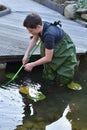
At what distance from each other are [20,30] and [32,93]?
2.35m

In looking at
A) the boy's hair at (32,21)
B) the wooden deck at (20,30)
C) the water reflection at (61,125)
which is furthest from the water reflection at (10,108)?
the boy's hair at (32,21)

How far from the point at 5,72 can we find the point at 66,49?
111 centimetres

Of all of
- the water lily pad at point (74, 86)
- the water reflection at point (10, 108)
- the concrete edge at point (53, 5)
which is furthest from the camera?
the concrete edge at point (53, 5)

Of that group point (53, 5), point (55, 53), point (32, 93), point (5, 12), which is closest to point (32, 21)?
point (55, 53)

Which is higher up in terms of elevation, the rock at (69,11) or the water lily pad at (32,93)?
the rock at (69,11)

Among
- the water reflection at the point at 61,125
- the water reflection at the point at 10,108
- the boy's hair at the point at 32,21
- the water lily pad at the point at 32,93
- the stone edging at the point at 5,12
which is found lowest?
the water reflection at the point at 61,125

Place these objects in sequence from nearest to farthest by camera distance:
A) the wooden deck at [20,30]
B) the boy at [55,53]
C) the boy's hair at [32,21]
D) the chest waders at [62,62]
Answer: the boy's hair at [32,21]
the boy at [55,53]
the chest waders at [62,62]
the wooden deck at [20,30]

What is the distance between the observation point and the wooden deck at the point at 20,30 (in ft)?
20.2

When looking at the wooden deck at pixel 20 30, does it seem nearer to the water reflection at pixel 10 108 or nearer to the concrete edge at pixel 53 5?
the concrete edge at pixel 53 5

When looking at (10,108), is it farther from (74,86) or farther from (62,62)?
(74,86)

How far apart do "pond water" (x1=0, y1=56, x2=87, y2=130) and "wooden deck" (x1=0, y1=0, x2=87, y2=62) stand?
1.06ft

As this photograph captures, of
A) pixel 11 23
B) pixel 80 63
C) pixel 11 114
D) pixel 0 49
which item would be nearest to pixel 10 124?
pixel 11 114

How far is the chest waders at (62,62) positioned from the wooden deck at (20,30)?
0.56 m

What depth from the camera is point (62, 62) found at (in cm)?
568
